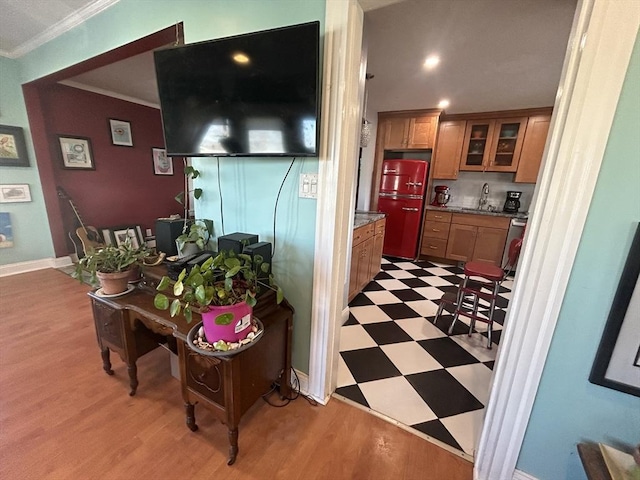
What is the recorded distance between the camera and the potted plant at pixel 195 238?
1483 millimetres

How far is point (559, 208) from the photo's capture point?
835 millimetres

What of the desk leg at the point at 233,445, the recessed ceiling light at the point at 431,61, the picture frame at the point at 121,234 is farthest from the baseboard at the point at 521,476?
the picture frame at the point at 121,234

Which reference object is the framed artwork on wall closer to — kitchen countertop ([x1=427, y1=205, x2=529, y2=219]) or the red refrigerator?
the red refrigerator

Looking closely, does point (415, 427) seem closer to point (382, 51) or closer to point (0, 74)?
point (382, 51)

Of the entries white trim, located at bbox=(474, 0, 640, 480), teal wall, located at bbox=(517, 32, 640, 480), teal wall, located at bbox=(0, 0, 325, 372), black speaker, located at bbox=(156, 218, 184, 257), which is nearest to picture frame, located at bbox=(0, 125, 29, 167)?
teal wall, located at bbox=(0, 0, 325, 372)

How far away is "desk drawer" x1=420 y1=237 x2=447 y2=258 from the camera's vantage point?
3.97 metres

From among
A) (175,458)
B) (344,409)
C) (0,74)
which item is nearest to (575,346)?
(344,409)

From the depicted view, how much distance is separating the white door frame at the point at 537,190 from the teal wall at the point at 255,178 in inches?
4.4

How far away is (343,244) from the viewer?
134 centimetres

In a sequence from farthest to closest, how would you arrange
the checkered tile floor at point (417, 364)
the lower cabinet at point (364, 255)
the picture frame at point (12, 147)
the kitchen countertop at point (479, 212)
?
the kitchen countertop at point (479, 212) → the picture frame at point (12, 147) → the lower cabinet at point (364, 255) → the checkered tile floor at point (417, 364)

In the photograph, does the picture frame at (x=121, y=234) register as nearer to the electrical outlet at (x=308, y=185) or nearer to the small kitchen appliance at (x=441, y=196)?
the electrical outlet at (x=308, y=185)

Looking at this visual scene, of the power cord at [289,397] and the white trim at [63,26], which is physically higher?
the white trim at [63,26]

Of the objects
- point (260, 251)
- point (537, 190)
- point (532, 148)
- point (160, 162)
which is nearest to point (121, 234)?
point (160, 162)

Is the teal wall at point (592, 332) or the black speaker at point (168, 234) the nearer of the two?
the teal wall at point (592, 332)
